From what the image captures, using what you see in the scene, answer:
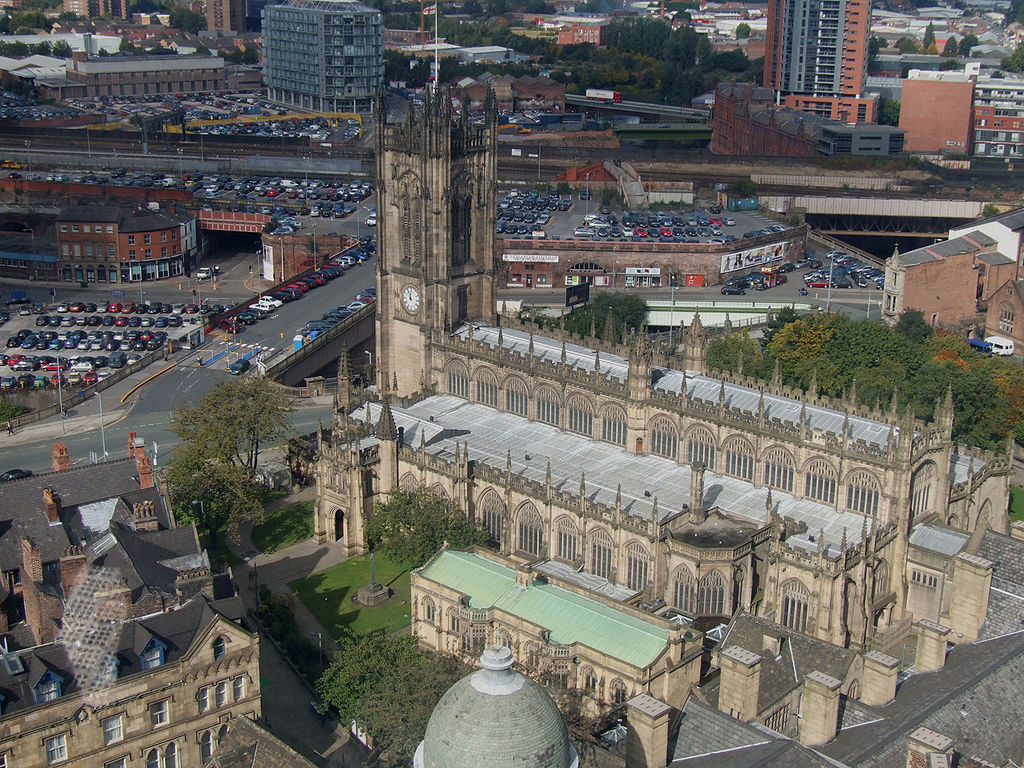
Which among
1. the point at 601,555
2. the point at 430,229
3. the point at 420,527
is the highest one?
the point at 430,229

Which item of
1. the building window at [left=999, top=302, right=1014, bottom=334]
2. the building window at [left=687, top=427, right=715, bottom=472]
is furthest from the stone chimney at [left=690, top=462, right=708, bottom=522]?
the building window at [left=999, top=302, right=1014, bottom=334]

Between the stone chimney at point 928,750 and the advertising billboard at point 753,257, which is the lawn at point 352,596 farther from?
the advertising billboard at point 753,257

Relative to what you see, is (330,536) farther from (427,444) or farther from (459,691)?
(459,691)

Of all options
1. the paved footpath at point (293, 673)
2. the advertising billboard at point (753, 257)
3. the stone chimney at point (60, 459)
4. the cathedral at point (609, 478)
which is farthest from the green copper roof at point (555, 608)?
the advertising billboard at point (753, 257)

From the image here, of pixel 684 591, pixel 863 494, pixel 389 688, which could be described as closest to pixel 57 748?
pixel 389 688

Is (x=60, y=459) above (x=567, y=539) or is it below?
above

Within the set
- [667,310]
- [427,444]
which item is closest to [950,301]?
[667,310]

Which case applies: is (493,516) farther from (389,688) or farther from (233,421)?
(389,688)
